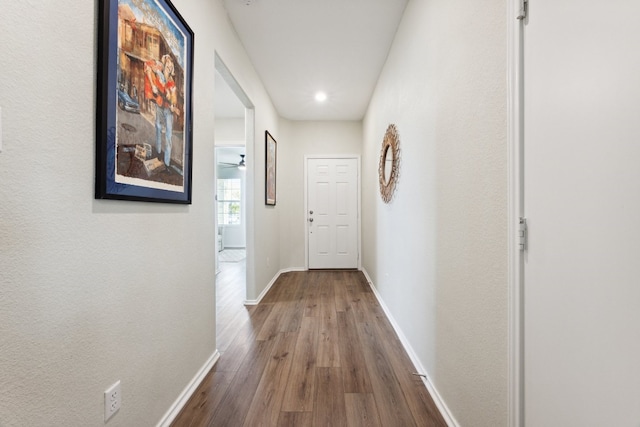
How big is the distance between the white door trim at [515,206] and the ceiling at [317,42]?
5.30ft

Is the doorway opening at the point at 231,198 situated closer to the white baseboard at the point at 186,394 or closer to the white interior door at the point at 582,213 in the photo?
the white baseboard at the point at 186,394

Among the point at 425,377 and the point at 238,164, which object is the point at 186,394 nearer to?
the point at 425,377

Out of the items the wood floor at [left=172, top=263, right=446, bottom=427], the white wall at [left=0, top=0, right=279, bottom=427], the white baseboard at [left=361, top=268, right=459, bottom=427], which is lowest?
the wood floor at [left=172, top=263, right=446, bottom=427]

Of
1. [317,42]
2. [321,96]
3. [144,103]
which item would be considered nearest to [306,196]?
[321,96]

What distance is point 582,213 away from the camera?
27.9 inches

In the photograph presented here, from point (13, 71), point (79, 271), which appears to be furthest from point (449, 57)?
point (79, 271)

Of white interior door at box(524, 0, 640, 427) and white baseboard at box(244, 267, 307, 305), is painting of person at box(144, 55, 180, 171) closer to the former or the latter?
white interior door at box(524, 0, 640, 427)

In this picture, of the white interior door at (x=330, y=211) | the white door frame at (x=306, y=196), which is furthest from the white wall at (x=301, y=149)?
the white interior door at (x=330, y=211)

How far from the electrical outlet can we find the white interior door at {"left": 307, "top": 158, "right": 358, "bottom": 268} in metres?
3.84

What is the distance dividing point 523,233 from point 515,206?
9 cm

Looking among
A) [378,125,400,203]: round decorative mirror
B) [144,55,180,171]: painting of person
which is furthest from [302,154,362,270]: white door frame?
[144,55,180,171]: painting of person

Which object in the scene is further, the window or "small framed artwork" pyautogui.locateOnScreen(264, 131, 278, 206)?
the window

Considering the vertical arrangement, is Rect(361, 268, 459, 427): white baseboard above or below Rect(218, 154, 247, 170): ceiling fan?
below

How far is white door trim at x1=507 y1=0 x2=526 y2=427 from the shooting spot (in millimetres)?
915
